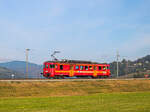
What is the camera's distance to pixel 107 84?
39.8m

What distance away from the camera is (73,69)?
46.2 m

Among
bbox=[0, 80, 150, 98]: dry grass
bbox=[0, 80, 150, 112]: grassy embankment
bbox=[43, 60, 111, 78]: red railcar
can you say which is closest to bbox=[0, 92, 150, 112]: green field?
bbox=[0, 80, 150, 112]: grassy embankment

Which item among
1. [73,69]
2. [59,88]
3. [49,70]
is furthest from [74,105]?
[73,69]

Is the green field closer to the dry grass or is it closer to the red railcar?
the dry grass

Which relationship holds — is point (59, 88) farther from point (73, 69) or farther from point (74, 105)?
point (73, 69)

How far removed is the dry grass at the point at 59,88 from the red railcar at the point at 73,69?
24.5 ft

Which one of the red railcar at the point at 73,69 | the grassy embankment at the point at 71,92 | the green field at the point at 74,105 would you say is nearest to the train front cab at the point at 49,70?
the red railcar at the point at 73,69

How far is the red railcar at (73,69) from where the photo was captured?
143ft

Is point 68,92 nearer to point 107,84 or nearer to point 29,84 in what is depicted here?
point 29,84

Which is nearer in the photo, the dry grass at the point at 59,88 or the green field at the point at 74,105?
the green field at the point at 74,105

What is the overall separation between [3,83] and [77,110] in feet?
57.0

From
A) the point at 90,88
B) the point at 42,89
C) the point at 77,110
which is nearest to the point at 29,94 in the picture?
the point at 42,89

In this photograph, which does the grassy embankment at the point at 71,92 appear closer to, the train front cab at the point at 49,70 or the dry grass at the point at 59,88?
the dry grass at the point at 59,88

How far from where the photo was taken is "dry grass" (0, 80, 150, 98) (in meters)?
28.7
